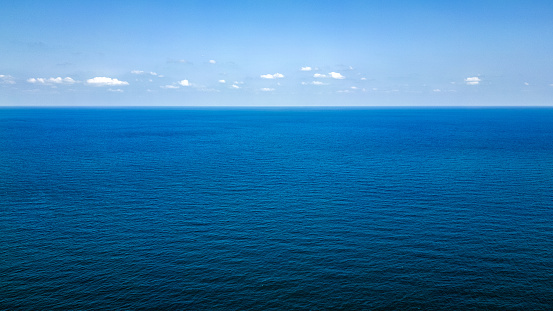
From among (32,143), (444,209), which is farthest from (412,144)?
(32,143)

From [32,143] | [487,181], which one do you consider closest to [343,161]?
[487,181]

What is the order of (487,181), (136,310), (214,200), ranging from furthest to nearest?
(487,181) < (214,200) < (136,310)

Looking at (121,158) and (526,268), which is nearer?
(526,268)

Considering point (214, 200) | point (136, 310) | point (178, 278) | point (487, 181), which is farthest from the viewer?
point (487, 181)

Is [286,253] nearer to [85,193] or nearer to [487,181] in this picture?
[85,193]

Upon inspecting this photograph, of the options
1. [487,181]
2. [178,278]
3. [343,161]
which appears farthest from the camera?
[343,161]

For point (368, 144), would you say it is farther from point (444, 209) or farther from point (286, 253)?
point (286, 253)

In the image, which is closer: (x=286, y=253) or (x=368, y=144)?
(x=286, y=253)
